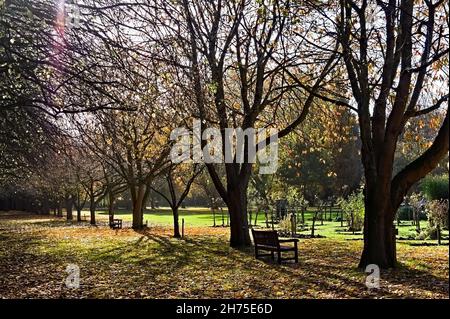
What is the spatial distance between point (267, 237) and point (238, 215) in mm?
4397

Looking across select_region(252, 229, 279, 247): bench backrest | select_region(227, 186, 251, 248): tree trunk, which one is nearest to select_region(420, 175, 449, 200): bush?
select_region(227, 186, 251, 248): tree trunk

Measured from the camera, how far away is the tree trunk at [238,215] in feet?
61.0

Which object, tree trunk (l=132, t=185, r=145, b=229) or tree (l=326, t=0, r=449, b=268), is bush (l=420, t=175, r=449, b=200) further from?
tree trunk (l=132, t=185, r=145, b=229)

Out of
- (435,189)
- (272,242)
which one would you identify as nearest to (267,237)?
(272,242)

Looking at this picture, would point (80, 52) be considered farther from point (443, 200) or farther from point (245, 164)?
point (443, 200)

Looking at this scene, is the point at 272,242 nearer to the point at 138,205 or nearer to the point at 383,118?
the point at 383,118

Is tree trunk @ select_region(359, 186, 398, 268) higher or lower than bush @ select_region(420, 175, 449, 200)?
lower

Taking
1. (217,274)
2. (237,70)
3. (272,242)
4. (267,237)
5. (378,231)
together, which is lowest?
(217,274)

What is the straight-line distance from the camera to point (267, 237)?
46.8 ft

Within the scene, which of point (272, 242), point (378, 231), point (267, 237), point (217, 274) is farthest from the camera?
point (267, 237)

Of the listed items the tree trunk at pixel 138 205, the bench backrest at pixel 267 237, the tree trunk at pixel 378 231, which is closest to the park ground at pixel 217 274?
the tree trunk at pixel 378 231

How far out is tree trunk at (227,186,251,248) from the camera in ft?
61.0

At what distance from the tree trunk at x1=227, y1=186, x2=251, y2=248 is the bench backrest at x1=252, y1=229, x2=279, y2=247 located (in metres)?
3.61
